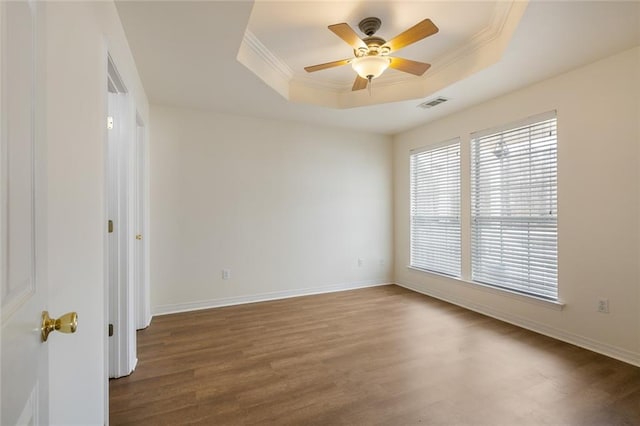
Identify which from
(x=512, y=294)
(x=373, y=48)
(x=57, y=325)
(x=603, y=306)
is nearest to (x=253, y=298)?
(x=512, y=294)

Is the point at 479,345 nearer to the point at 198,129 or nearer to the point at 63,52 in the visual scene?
the point at 63,52

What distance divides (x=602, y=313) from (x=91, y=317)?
147 inches

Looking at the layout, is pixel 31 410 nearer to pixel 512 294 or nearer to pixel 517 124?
pixel 512 294

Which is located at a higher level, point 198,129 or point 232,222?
point 198,129

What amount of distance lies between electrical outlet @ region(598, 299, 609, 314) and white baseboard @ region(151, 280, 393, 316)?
9.28 feet

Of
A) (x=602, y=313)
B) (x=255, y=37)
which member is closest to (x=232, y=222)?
(x=255, y=37)

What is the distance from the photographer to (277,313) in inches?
145

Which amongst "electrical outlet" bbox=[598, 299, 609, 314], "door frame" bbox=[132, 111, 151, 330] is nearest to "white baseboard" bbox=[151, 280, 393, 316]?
"door frame" bbox=[132, 111, 151, 330]

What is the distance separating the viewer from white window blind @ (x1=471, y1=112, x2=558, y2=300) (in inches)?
121

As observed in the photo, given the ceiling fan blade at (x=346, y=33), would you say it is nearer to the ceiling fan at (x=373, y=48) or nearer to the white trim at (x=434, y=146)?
the ceiling fan at (x=373, y=48)

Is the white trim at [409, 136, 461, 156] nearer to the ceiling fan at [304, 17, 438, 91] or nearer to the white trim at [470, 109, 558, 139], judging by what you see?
the white trim at [470, 109, 558, 139]

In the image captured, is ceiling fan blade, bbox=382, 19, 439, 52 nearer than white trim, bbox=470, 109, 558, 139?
Yes

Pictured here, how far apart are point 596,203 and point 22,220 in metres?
3.68

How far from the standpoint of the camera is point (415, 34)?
2.11 metres
